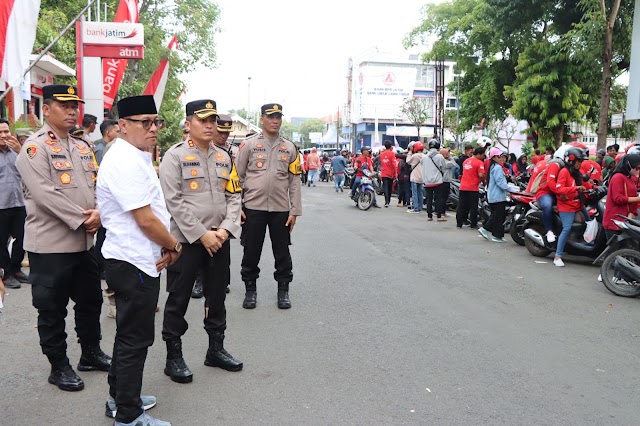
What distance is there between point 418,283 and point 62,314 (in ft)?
14.7

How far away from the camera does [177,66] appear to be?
30.5 meters

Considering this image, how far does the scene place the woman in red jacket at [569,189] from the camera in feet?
27.3

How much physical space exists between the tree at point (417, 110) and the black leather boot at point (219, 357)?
46.7 meters

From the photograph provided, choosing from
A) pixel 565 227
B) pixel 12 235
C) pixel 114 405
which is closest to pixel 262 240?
pixel 114 405

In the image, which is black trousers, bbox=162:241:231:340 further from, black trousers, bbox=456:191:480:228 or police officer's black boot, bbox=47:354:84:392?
black trousers, bbox=456:191:480:228

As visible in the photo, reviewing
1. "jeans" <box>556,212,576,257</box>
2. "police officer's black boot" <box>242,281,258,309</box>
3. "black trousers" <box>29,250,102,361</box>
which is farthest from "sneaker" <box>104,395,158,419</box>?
"jeans" <box>556,212,576,257</box>

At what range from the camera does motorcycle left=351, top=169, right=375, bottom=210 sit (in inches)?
650

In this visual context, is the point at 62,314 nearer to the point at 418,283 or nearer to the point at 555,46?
the point at 418,283

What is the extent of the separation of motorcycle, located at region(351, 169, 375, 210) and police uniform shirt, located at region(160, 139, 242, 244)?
12.3 metres

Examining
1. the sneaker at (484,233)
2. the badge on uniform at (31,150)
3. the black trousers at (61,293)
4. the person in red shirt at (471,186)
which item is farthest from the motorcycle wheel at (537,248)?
the badge on uniform at (31,150)

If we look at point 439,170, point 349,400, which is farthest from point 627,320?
point 439,170

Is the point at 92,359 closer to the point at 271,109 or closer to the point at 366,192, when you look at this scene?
the point at 271,109

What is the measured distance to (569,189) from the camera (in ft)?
27.1

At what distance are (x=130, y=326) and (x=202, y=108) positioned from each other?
5.40 ft
